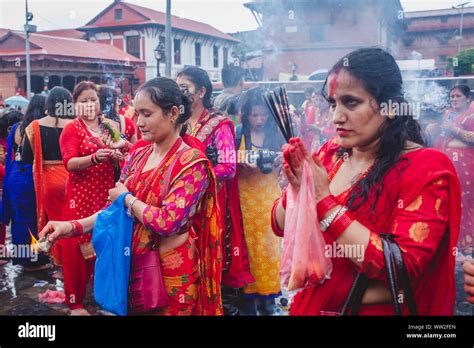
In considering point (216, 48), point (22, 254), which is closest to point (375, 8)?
point (22, 254)

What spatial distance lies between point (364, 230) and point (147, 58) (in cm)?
2082

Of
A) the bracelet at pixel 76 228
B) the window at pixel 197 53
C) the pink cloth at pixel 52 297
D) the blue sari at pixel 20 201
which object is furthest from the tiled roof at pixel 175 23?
the bracelet at pixel 76 228

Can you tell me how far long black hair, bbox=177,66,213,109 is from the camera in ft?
10.5

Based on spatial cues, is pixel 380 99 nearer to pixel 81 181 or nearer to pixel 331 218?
pixel 331 218

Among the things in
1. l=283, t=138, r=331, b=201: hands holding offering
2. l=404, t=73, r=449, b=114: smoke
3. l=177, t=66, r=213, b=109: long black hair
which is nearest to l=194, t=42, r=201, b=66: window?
l=404, t=73, r=449, b=114: smoke

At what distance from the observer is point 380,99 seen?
56.0 inches

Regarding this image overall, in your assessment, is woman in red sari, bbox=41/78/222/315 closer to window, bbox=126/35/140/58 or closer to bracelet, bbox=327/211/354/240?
bracelet, bbox=327/211/354/240

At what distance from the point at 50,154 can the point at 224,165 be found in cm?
183

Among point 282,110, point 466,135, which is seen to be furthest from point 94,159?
point 466,135

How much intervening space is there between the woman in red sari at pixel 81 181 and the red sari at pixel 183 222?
4.23 feet

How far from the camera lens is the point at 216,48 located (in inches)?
717

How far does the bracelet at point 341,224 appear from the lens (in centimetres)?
132

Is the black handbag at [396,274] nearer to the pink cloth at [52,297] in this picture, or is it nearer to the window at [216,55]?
the pink cloth at [52,297]
